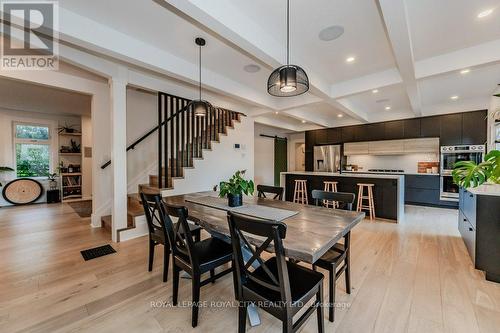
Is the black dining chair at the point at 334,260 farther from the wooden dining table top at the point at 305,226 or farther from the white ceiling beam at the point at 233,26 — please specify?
the white ceiling beam at the point at 233,26

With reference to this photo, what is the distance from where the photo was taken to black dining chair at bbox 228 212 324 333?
117 centimetres

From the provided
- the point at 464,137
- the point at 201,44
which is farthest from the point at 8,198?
the point at 464,137

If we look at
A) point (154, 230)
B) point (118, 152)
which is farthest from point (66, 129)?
point (154, 230)

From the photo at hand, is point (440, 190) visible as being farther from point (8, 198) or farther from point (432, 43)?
point (8, 198)

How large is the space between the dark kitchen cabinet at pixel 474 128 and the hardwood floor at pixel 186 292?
3307 mm

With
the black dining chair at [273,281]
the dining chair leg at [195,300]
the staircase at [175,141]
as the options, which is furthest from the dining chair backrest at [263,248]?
the staircase at [175,141]

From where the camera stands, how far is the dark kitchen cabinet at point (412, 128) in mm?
5863

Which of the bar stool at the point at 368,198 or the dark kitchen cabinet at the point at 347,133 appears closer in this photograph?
the bar stool at the point at 368,198

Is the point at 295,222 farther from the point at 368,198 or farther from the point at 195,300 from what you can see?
the point at 368,198

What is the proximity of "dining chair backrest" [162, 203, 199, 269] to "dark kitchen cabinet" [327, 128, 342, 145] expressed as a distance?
6.71m

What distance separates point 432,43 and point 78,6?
4.03 meters

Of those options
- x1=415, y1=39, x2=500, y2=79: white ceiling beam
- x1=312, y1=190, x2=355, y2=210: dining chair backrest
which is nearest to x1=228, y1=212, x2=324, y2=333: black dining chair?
x1=312, y1=190, x2=355, y2=210: dining chair backrest

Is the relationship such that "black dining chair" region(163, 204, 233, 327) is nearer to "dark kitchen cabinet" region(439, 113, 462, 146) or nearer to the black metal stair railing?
the black metal stair railing

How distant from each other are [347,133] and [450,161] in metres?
2.69
